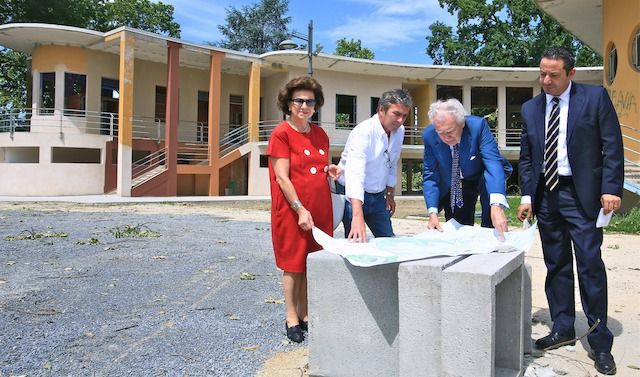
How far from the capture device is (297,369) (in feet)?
9.50

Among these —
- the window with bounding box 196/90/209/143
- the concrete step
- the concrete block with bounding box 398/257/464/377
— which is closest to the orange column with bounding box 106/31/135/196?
the concrete step

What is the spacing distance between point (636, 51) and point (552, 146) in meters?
12.3

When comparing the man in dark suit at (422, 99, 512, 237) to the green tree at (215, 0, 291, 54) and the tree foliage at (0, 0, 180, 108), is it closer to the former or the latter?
the tree foliage at (0, 0, 180, 108)

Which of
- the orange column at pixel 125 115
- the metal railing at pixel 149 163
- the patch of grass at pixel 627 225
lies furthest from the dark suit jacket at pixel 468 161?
the metal railing at pixel 149 163

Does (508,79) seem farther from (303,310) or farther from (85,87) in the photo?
(303,310)

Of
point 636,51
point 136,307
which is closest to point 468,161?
point 136,307

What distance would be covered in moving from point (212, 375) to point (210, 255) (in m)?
3.83

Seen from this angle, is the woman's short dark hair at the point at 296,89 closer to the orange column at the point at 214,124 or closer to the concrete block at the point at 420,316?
the concrete block at the point at 420,316

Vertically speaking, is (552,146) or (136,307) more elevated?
(552,146)

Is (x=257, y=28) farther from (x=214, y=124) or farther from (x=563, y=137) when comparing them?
(x=563, y=137)

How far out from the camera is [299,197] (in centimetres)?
329

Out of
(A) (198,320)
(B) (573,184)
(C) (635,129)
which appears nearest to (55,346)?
(A) (198,320)

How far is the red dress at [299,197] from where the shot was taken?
3.29 metres

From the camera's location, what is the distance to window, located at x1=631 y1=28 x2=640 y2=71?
1300cm
